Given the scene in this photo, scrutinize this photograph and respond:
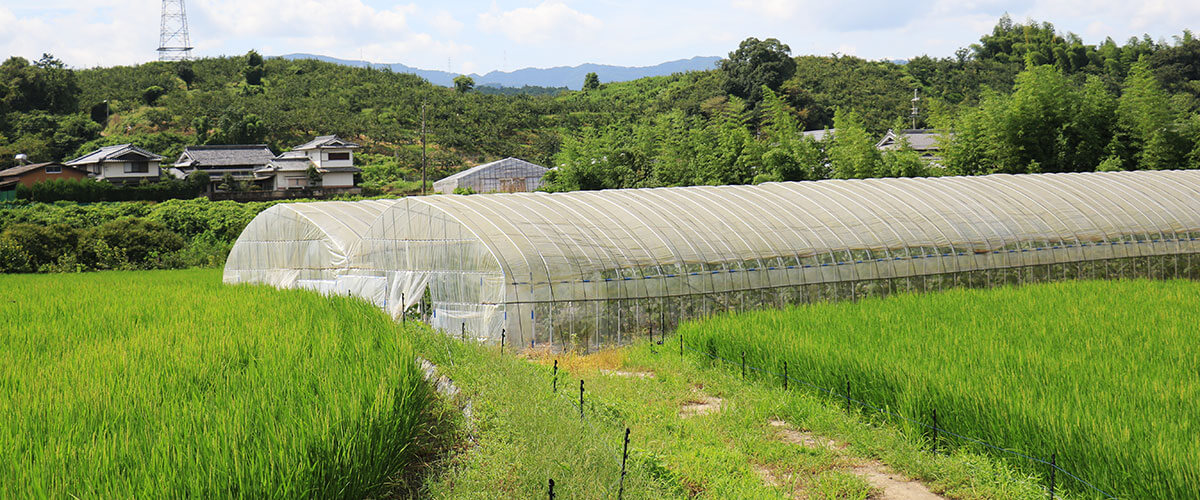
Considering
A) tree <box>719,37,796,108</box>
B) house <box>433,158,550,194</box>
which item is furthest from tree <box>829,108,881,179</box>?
tree <box>719,37,796,108</box>

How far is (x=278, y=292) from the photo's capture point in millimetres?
10680

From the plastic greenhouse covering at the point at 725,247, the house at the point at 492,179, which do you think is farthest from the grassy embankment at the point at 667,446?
the house at the point at 492,179

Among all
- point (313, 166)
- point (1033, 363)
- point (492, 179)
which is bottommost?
point (1033, 363)

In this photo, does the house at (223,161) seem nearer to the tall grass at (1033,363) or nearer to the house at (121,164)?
the house at (121,164)

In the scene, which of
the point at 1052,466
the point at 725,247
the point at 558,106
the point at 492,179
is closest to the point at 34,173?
the point at 492,179

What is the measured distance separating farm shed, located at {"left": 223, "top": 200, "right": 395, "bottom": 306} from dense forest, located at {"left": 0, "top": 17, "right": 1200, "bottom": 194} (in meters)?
9.25

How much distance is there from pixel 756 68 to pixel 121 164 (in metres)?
34.4

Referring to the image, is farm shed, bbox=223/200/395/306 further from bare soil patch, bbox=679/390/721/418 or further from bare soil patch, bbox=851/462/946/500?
bare soil patch, bbox=851/462/946/500

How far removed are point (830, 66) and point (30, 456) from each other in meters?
61.9

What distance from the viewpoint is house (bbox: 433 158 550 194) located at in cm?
4084

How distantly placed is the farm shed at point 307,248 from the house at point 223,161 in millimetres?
30260

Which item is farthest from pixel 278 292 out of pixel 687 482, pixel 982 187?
pixel 982 187

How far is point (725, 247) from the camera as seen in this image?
1207cm

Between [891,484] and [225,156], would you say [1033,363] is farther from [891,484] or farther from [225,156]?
[225,156]
